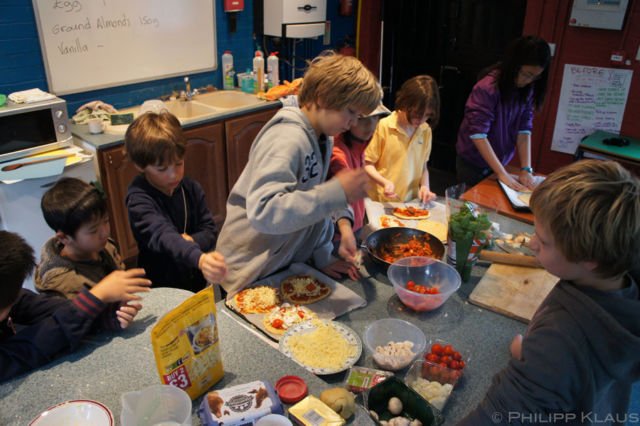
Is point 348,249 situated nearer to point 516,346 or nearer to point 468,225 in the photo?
point 468,225

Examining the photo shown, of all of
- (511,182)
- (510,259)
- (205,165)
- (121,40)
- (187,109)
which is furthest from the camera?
(187,109)

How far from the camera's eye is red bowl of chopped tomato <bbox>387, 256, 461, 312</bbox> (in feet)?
4.56

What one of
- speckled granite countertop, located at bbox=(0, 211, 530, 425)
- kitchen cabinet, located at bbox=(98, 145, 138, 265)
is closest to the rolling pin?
speckled granite countertop, located at bbox=(0, 211, 530, 425)

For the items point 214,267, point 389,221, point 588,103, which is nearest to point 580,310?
point 214,267

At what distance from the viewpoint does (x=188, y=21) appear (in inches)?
135

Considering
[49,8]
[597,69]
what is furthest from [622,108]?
[49,8]

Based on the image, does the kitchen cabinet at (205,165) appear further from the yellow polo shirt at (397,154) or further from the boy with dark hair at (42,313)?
the boy with dark hair at (42,313)

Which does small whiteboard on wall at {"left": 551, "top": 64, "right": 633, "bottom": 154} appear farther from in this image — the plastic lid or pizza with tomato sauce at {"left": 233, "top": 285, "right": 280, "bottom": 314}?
the plastic lid

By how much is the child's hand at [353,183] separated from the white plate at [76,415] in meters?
0.70

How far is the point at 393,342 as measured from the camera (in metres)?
1.26

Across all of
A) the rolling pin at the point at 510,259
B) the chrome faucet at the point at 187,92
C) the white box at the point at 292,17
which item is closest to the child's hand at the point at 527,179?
the rolling pin at the point at 510,259

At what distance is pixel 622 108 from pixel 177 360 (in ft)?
12.0

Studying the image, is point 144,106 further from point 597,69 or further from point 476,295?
point 597,69

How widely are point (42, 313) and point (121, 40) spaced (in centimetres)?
243
